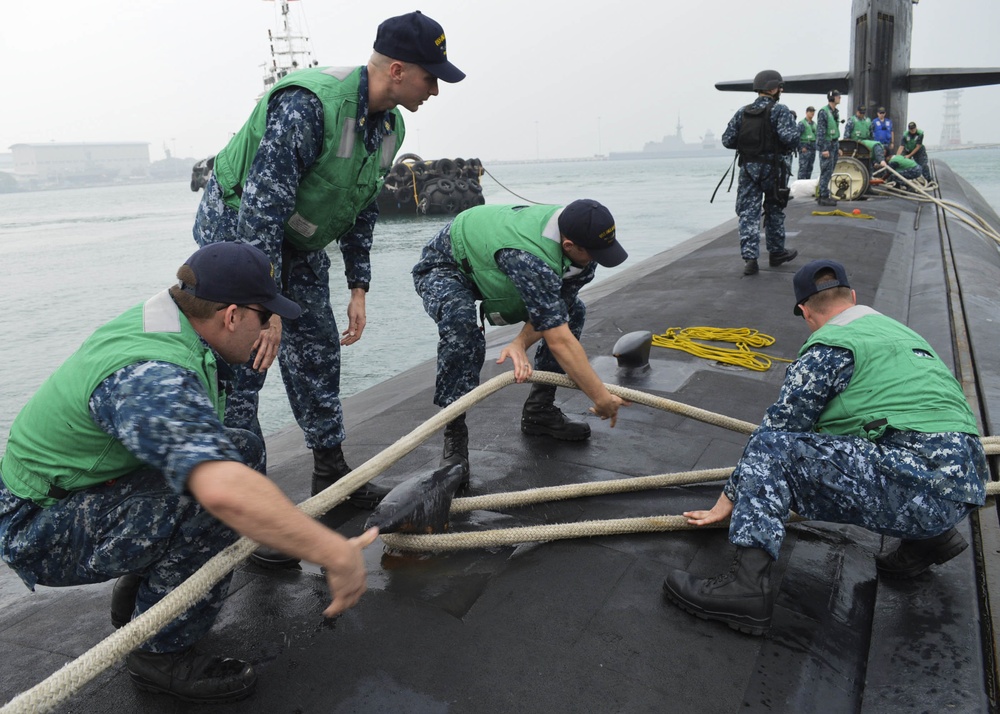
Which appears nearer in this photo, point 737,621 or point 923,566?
point 737,621

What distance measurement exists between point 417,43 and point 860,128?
1562cm

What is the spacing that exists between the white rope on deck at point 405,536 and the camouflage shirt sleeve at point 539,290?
34cm

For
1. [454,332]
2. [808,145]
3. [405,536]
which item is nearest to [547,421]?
[454,332]

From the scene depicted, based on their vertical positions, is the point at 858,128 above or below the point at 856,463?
above

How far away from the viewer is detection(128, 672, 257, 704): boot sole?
2299mm

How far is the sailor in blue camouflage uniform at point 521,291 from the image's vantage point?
3.55 meters

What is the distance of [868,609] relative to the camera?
2855 millimetres

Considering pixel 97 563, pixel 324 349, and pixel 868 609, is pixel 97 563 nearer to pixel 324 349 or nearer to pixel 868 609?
pixel 324 349

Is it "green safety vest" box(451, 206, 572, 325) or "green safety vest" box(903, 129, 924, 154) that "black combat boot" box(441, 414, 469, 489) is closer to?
"green safety vest" box(451, 206, 572, 325)

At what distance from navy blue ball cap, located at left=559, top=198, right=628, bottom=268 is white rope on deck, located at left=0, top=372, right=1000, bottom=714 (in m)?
0.65

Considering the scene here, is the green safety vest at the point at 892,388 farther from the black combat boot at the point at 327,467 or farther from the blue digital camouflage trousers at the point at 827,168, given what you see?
the blue digital camouflage trousers at the point at 827,168

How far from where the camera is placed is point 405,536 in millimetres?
3010

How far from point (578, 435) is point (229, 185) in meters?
2.16

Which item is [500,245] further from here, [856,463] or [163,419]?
[163,419]
